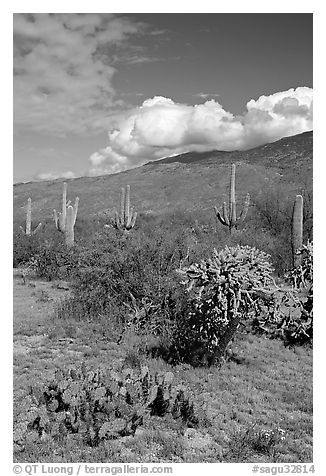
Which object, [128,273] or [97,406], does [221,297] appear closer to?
[97,406]

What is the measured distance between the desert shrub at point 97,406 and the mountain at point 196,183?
35189 millimetres

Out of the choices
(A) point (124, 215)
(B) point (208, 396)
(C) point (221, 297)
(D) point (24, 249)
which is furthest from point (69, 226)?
(B) point (208, 396)

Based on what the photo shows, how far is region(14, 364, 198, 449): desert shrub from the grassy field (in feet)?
0.43

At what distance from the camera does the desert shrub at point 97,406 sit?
15.5 feet

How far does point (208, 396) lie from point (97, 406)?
150 centimetres

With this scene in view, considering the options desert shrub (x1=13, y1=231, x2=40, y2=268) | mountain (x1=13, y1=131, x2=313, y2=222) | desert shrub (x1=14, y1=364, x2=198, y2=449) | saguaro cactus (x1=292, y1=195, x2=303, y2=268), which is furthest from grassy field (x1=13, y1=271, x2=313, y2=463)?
mountain (x1=13, y1=131, x2=313, y2=222)

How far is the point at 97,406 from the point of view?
16.7ft

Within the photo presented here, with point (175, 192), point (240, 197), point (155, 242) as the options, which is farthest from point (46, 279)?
point (175, 192)

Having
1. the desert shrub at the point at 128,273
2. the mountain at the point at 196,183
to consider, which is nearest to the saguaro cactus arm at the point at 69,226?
the desert shrub at the point at 128,273

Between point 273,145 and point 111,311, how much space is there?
4748cm

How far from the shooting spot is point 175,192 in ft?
162

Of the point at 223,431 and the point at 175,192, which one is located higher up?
the point at 175,192

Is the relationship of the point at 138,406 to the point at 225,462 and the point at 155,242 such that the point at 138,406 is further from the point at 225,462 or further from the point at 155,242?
the point at 155,242

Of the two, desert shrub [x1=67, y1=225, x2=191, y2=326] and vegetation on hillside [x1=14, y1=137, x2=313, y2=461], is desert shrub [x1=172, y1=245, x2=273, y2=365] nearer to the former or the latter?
vegetation on hillside [x1=14, y1=137, x2=313, y2=461]
